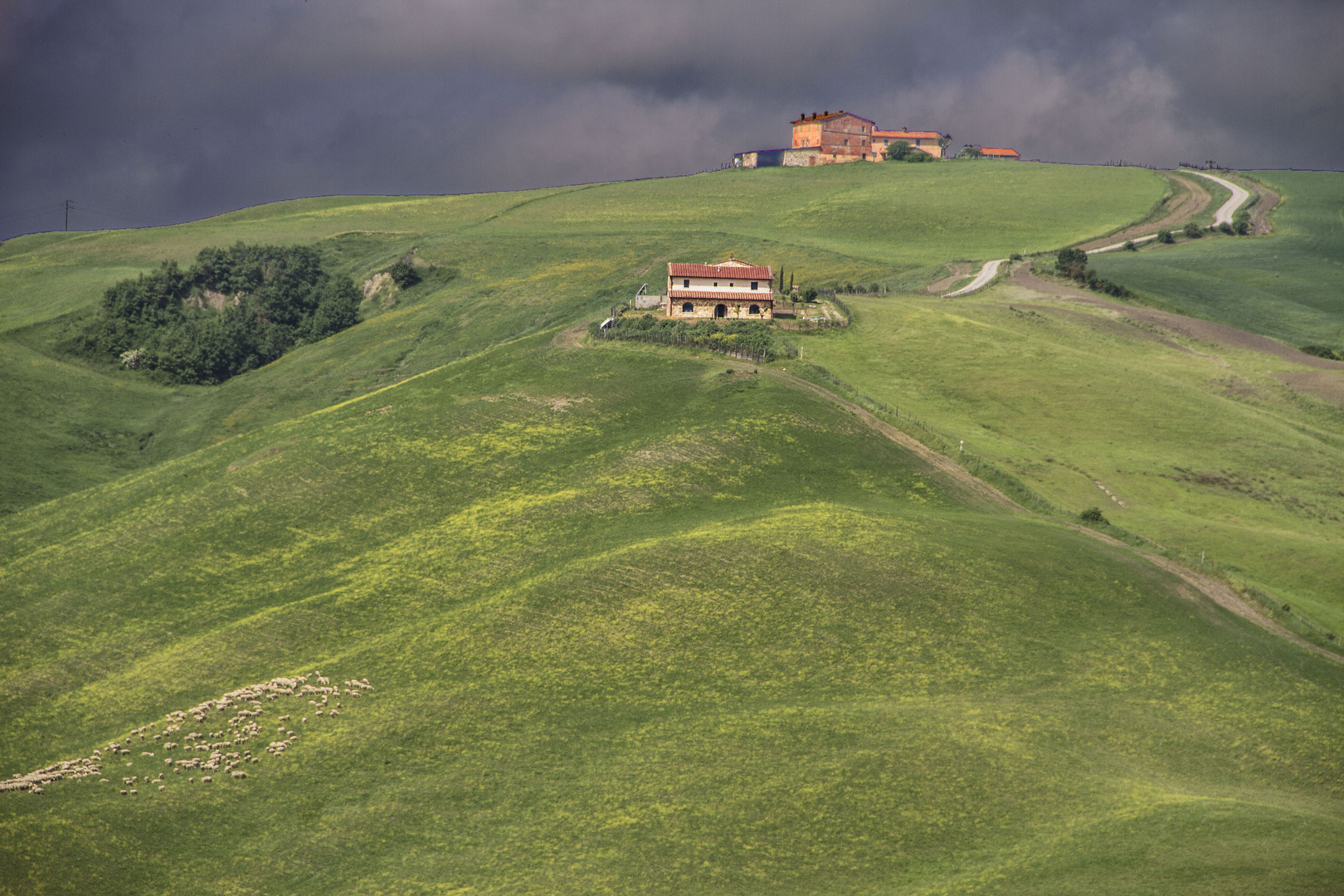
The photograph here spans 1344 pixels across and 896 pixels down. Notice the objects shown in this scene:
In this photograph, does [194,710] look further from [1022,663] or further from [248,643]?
[1022,663]

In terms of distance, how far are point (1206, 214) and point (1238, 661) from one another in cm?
14083

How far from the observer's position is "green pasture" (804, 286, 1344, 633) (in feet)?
204

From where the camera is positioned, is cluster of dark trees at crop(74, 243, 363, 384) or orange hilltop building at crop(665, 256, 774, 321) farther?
cluster of dark trees at crop(74, 243, 363, 384)

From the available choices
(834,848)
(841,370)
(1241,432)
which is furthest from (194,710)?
(1241,432)

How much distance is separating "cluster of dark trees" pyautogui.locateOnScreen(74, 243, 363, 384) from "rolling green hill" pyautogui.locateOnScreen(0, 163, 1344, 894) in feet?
126

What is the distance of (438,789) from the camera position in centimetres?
3472

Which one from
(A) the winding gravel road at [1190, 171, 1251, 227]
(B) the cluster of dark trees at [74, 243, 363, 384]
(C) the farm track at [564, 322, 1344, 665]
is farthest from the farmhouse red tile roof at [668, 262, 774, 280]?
(A) the winding gravel road at [1190, 171, 1251, 227]

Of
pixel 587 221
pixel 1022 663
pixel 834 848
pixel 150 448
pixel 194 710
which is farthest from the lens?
pixel 587 221

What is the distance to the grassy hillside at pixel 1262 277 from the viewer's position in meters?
111

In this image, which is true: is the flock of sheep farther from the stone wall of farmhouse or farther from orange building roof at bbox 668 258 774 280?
orange building roof at bbox 668 258 774 280

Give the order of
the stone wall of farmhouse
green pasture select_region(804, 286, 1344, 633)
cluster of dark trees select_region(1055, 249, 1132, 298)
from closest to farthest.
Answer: green pasture select_region(804, 286, 1344, 633), the stone wall of farmhouse, cluster of dark trees select_region(1055, 249, 1132, 298)

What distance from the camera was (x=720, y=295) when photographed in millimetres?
94188

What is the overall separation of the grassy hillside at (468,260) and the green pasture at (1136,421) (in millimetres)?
32407

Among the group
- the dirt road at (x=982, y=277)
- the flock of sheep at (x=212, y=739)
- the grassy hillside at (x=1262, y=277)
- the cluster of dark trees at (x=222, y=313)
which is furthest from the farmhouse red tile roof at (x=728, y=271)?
the cluster of dark trees at (x=222, y=313)
